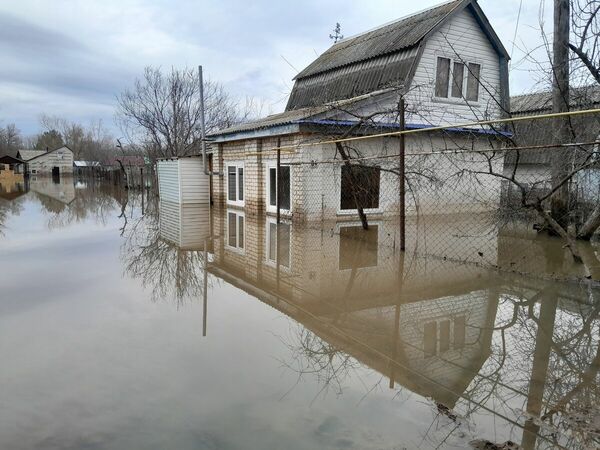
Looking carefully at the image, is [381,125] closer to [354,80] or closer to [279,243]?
[354,80]

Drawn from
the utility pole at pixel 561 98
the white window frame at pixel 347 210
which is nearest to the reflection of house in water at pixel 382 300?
the white window frame at pixel 347 210

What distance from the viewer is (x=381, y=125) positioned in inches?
451

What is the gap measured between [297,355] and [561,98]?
9.84 meters

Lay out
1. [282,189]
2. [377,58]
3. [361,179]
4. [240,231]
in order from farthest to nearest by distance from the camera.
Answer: [377,58] → [282,189] → [361,179] → [240,231]

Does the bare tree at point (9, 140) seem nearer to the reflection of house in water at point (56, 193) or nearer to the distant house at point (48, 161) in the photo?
the distant house at point (48, 161)

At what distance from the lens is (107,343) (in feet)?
13.3

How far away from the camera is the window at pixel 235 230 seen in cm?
948

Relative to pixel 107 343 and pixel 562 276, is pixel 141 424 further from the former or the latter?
pixel 562 276

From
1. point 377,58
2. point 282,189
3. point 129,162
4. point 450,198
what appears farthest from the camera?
point 129,162

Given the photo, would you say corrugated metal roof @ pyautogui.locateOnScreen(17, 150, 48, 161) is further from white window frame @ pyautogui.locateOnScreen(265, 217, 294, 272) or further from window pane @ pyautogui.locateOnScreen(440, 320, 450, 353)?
window pane @ pyautogui.locateOnScreen(440, 320, 450, 353)

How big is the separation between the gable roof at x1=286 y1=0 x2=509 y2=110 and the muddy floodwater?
8.47m

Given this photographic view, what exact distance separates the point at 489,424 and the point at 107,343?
10.6ft

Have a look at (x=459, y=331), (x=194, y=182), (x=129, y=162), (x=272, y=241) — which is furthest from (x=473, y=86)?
(x=129, y=162)

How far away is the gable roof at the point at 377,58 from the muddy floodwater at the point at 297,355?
27.8 ft
